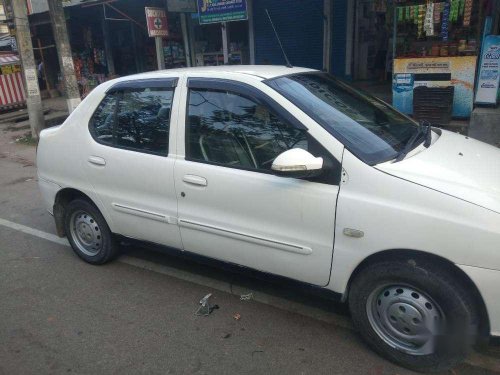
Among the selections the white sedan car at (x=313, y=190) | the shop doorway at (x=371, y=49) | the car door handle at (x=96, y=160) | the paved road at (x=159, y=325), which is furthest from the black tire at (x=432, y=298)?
the shop doorway at (x=371, y=49)

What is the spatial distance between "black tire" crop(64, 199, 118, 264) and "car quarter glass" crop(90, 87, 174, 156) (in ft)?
2.29

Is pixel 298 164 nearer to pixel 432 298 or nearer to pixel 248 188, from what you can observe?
pixel 248 188

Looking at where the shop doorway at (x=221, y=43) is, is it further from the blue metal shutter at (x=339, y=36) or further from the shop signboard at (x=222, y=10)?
the blue metal shutter at (x=339, y=36)

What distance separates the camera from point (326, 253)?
2729mm

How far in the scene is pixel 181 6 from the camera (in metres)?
11.6

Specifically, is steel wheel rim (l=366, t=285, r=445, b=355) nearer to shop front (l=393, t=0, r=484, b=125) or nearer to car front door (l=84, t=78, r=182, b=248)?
car front door (l=84, t=78, r=182, b=248)

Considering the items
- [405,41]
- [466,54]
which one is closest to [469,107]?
[466,54]

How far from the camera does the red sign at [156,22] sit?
1084cm

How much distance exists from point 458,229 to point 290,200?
3.23ft

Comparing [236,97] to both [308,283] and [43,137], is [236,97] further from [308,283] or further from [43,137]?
[43,137]

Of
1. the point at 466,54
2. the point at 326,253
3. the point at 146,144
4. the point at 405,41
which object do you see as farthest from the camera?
the point at 405,41

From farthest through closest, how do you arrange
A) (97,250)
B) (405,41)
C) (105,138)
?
(405,41) < (97,250) < (105,138)

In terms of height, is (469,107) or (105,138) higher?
(105,138)

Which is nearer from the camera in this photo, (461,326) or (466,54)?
(461,326)
